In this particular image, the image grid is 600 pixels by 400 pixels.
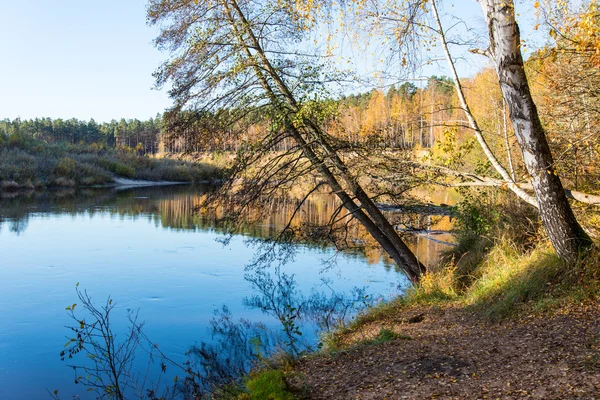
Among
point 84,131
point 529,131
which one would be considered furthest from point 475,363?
point 84,131

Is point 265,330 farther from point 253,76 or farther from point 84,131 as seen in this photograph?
point 84,131

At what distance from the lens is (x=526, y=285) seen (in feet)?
21.4

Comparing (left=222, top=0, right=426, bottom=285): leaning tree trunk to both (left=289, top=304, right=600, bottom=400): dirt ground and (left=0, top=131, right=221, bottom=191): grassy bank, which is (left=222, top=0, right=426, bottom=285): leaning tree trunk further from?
(left=0, top=131, right=221, bottom=191): grassy bank

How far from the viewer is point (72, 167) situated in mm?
41938

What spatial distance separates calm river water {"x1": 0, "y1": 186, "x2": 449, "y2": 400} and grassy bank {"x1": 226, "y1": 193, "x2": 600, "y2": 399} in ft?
6.59

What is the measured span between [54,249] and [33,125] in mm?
92869

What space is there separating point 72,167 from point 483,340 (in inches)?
1645

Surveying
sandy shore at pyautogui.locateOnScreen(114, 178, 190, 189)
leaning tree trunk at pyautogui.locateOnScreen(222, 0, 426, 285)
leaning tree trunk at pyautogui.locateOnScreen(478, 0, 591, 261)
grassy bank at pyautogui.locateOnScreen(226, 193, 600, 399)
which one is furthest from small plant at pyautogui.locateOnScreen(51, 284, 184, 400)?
sandy shore at pyautogui.locateOnScreen(114, 178, 190, 189)

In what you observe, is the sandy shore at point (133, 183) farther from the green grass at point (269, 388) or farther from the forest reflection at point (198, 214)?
the green grass at point (269, 388)

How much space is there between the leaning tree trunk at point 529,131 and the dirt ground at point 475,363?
91cm

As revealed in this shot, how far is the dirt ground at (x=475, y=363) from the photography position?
416 cm

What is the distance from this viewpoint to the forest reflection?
49.1 ft

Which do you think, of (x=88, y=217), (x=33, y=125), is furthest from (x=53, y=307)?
(x=33, y=125)

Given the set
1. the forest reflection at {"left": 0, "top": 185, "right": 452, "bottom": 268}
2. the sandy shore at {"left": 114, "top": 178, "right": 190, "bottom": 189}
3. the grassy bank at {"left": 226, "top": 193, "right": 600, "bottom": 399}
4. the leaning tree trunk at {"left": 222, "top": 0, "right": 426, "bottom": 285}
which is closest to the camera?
the grassy bank at {"left": 226, "top": 193, "right": 600, "bottom": 399}
